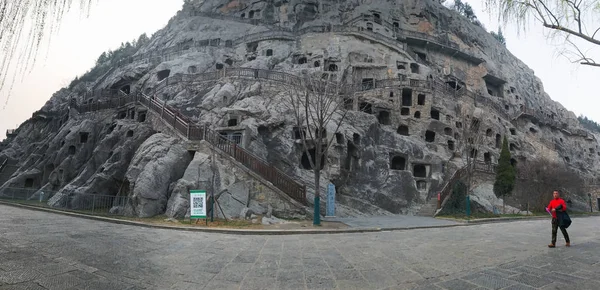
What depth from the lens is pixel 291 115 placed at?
2614cm

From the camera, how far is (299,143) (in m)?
25.2

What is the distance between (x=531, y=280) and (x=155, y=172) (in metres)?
17.5

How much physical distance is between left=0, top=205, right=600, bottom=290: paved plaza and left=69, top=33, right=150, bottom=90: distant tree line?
6179 cm

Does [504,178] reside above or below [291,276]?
above

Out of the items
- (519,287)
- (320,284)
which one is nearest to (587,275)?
(519,287)

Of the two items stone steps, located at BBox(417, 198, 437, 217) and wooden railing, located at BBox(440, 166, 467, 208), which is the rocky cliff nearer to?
stone steps, located at BBox(417, 198, 437, 217)

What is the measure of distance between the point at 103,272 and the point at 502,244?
11.0 metres

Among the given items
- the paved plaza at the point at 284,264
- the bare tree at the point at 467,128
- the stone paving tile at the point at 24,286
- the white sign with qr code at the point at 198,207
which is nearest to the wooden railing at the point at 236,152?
the white sign with qr code at the point at 198,207

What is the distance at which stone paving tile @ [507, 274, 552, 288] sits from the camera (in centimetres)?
535

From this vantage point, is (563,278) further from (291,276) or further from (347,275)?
(291,276)

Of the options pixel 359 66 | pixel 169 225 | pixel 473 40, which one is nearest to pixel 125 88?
pixel 359 66

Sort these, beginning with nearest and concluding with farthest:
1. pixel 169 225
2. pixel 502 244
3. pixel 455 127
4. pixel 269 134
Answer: pixel 502 244 → pixel 169 225 → pixel 269 134 → pixel 455 127

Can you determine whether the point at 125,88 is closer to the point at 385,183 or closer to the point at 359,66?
the point at 359,66

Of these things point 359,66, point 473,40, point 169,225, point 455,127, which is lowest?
point 169,225
